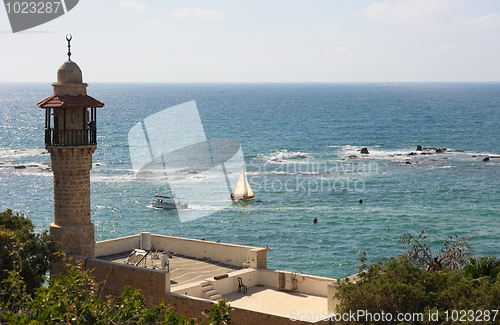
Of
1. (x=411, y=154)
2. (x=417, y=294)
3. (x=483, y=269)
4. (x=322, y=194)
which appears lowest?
(x=322, y=194)

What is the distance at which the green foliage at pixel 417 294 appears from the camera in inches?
635

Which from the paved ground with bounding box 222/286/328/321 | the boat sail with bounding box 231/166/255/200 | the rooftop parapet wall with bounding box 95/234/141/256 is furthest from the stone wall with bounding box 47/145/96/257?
the boat sail with bounding box 231/166/255/200

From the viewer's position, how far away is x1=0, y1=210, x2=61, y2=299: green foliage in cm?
2089

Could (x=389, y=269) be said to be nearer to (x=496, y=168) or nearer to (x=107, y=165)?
(x=496, y=168)

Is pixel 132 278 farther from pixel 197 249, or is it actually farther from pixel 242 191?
pixel 242 191

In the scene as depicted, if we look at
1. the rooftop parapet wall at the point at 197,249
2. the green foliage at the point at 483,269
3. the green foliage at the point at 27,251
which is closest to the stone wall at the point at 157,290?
the green foliage at the point at 27,251

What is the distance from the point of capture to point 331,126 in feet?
464

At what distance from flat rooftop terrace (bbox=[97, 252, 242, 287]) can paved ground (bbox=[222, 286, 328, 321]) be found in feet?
5.12

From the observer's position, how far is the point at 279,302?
22.3 metres

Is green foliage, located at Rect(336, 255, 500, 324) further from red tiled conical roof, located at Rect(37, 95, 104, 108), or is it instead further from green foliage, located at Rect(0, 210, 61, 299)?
red tiled conical roof, located at Rect(37, 95, 104, 108)

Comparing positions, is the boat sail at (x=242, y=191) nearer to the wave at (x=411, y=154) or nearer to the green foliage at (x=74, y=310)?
the wave at (x=411, y=154)

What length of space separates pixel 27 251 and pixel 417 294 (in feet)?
40.6

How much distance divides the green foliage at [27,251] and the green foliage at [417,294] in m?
9.37

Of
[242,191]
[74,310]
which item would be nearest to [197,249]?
[74,310]
